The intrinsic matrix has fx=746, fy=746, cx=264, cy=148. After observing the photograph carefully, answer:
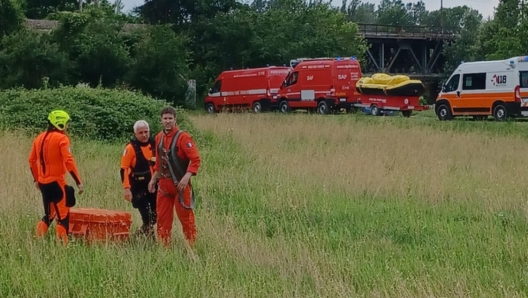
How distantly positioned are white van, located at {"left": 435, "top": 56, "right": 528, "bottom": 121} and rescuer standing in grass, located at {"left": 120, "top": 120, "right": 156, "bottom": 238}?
22.4 m

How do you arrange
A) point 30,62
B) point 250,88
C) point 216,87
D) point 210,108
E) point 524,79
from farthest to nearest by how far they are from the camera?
point 210,108
point 216,87
point 250,88
point 30,62
point 524,79

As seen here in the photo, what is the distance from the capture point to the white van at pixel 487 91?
28.3 meters

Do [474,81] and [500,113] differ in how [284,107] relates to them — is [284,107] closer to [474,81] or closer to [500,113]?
[474,81]

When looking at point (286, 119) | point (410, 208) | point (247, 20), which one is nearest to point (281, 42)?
point (247, 20)

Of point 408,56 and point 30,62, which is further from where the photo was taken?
point 408,56

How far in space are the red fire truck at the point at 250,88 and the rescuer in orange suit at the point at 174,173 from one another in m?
30.3

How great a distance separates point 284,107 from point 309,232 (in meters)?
29.7

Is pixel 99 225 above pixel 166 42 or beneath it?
beneath

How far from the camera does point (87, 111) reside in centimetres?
1966

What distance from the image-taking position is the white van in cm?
2827

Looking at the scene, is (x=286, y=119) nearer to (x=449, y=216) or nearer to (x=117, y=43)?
(x=117, y=43)

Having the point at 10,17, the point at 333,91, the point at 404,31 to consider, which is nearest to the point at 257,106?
the point at 333,91

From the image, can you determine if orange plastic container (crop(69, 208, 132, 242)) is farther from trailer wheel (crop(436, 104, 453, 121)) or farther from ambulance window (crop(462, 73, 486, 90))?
trailer wheel (crop(436, 104, 453, 121))

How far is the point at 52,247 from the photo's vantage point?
25.2 feet
